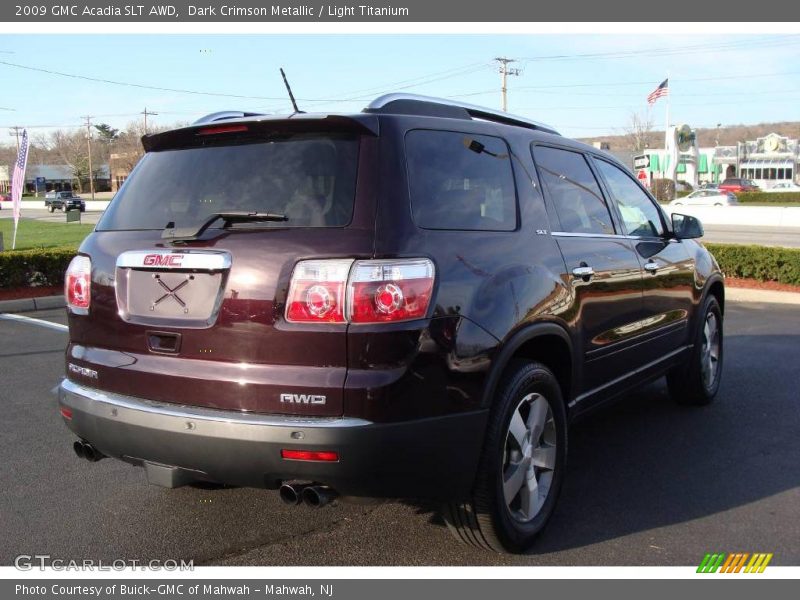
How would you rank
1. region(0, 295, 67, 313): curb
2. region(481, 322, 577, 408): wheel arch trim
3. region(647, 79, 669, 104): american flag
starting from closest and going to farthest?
region(481, 322, 577, 408): wheel arch trim, region(0, 295, 67, 313): curb, region(647, 79, 669, 104): american flag

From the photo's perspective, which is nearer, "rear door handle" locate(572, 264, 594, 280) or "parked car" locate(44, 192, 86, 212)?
"rear door handle" locate(572, 264, 594, 280)

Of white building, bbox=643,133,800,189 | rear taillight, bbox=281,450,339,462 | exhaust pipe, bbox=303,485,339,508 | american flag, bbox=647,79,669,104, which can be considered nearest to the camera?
rear taillight, bbox=281,450,339,462

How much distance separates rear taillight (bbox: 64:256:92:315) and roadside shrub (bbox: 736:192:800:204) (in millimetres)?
53756

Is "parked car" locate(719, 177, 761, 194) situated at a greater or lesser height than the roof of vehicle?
greater

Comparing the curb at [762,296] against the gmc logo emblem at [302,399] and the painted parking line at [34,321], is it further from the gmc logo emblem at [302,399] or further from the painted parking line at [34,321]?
the gmc logo emblem at [302,399]

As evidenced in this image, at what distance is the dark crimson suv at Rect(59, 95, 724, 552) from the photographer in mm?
2832

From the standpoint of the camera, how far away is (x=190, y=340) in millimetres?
3029

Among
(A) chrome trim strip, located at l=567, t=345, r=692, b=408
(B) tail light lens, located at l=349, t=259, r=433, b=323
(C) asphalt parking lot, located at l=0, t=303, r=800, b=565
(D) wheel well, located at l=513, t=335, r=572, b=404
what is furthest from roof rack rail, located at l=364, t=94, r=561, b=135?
(C) asphalt parking lot, located at l=0, t=303, r=800, b=565

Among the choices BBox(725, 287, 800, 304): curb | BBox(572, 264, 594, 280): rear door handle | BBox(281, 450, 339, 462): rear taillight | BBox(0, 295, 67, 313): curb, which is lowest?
BBox(725, 287, 800, 304): curb

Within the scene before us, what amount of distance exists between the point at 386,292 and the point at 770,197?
55568mm

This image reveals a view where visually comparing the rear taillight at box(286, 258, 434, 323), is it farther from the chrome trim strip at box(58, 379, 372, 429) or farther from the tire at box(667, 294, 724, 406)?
the tire at box(667, 294, 724, 406)

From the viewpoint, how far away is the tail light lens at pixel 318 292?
9.28ft

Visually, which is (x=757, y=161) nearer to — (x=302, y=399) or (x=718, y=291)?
(x=718, y=291)
